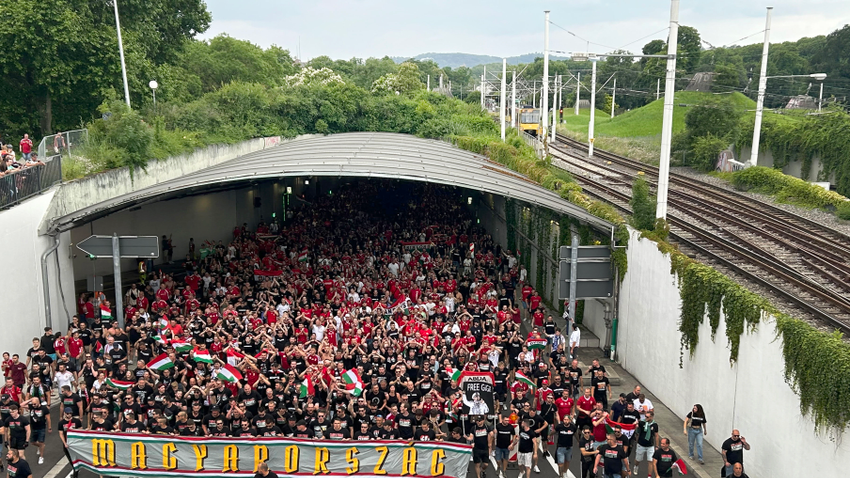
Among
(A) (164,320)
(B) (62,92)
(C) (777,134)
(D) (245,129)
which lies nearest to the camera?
(A) (164,320)

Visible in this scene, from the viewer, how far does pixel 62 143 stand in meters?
21.2

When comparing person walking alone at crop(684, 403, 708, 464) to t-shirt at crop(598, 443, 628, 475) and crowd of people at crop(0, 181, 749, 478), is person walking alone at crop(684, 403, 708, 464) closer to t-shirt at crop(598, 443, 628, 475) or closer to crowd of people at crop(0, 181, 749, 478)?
crowd of people at crop(0, 181, 749, 478)

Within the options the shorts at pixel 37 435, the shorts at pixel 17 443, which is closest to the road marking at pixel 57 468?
the shorts at pixel 37 435

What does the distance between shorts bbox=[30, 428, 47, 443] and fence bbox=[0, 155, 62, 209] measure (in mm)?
5620

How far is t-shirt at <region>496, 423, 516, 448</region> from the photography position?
12164 mm

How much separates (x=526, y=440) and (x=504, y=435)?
1.33 feet

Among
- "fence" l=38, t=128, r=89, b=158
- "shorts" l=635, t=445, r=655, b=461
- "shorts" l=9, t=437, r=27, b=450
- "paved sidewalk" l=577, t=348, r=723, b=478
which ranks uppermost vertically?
"fence" l=38, t=128, r=89, b=158

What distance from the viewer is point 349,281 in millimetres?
21219

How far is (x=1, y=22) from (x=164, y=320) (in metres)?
17.4

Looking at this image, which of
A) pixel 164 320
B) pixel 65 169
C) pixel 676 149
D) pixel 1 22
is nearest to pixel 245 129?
pixel 1 22

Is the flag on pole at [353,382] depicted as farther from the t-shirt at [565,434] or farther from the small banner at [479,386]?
the t-shirt at [565,434]

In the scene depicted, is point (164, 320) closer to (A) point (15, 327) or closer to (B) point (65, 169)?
(A) point (15, 327)

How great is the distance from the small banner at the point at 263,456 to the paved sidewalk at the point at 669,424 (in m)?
4.31

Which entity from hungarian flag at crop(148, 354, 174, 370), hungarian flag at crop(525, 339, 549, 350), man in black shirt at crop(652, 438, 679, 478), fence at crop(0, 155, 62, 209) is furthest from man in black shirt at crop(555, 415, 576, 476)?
fence at crop(0, 155, 62, 209)
